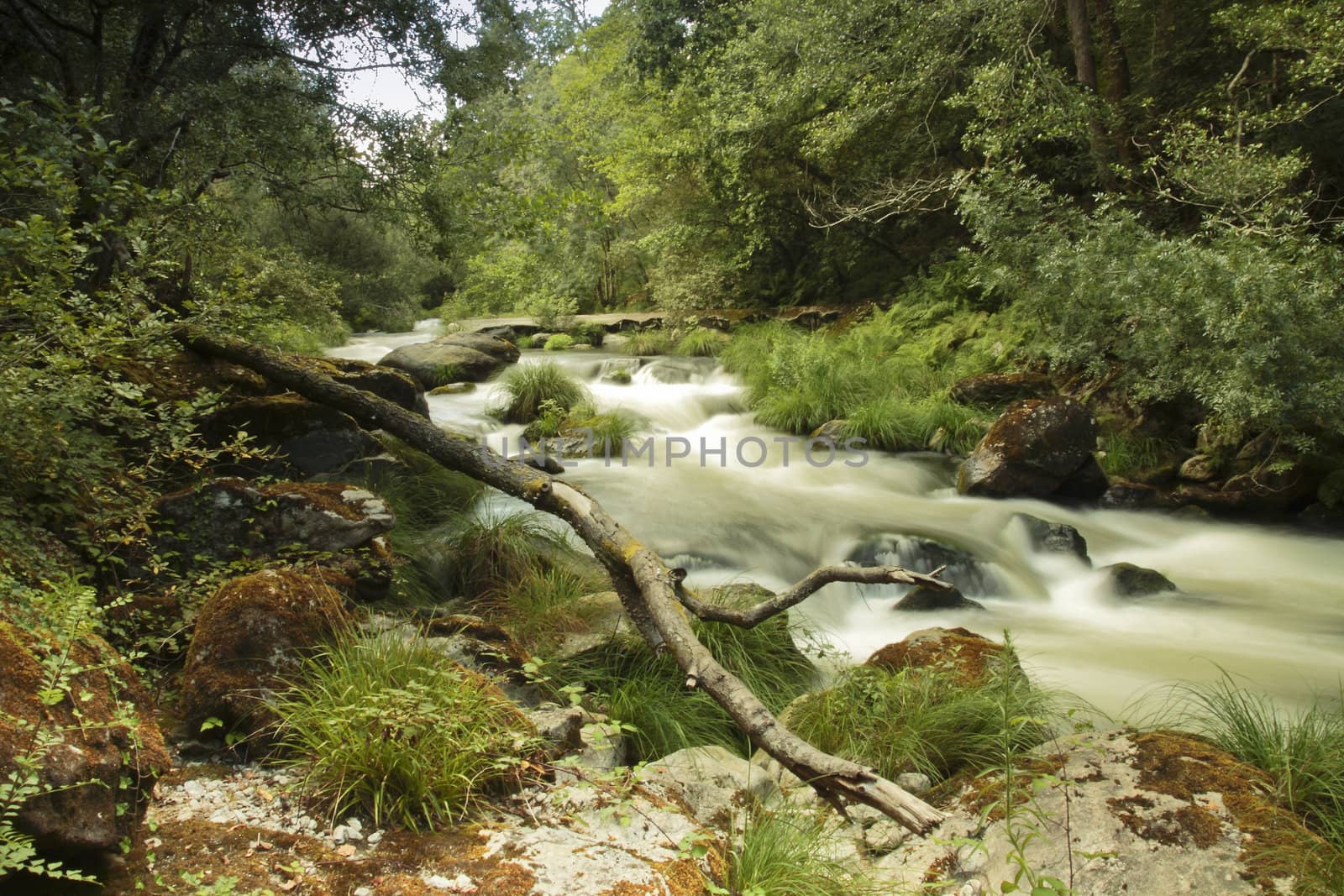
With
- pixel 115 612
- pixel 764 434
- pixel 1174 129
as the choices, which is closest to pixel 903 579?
pixel 115 612

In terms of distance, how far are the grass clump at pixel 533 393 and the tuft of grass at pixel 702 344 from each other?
4805mm

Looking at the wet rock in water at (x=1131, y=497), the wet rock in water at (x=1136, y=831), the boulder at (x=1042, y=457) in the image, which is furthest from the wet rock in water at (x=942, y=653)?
the wet rock in water at (x=1131, y=497)

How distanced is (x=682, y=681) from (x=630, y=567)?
0.88 metres

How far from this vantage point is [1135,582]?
20.7 feet

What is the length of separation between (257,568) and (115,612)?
0.58 metres

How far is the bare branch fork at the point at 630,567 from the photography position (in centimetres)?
→ 247

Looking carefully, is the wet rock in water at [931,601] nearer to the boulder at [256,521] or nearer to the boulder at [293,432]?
the boulder at [256,521]

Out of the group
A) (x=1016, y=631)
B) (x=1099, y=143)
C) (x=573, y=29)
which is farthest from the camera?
(x=573, y=29)

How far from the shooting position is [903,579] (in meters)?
3.38

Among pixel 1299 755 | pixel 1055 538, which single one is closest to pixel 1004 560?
pixel 1055 538

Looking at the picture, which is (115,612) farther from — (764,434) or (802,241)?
(802,241)

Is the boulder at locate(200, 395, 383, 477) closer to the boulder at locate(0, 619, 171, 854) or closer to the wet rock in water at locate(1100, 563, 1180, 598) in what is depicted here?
the boulder at locate(0, 619, 171, 854)

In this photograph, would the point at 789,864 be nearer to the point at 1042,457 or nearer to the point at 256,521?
the point at 256,521

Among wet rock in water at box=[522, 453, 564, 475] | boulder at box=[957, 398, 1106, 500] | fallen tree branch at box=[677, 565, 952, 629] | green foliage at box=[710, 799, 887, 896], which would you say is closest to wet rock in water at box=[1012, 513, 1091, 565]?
boulder at box=[957, 398, 1106, 500]
